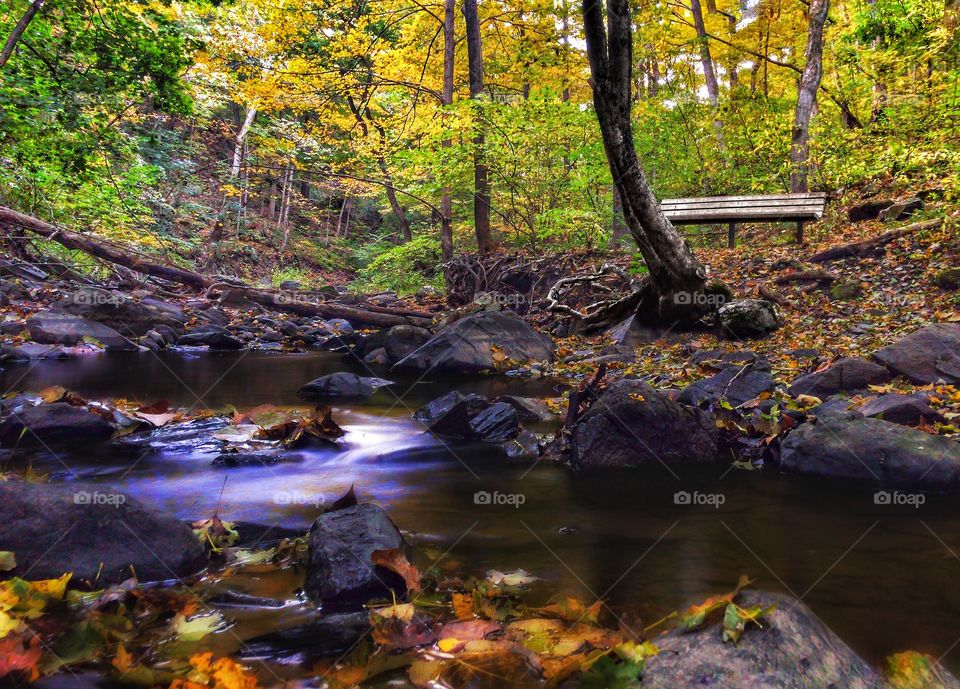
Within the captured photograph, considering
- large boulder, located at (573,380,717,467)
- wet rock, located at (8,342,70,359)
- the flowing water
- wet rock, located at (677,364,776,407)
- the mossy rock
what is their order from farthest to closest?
wet rock, located at (8,342,70,359)
the mossy rock
wet rock, located at (677,364,776,407)
large boulder, located at (573,380,717,467)
the flowing water

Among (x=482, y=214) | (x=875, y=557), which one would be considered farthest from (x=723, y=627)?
(x=482, y=214)

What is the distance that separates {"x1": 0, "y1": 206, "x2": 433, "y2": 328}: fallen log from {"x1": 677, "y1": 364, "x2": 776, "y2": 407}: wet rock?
28.1ft

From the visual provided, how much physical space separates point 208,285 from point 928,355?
15.9m

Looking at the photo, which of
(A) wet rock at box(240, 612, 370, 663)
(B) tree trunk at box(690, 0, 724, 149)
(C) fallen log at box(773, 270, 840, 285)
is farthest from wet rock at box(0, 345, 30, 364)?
(B) tree trunk at box(690, 0, 724, 149)

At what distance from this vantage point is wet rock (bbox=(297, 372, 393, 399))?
8.63 m

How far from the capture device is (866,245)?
1051cm

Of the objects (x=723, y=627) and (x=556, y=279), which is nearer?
(x=723, y=627)

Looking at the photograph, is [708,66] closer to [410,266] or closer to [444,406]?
[410,266]

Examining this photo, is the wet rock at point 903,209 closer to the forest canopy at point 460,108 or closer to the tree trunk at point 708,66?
the forest canopy at point 460,108

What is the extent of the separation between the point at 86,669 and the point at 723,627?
238 cm

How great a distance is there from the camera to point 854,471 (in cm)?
462

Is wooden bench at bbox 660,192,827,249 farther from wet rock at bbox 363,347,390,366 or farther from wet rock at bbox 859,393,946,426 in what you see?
wet rock at bbox 363,347,390,366

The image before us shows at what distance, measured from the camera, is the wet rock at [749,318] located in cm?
873

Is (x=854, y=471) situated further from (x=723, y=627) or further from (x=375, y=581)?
(x=375, y=581)
